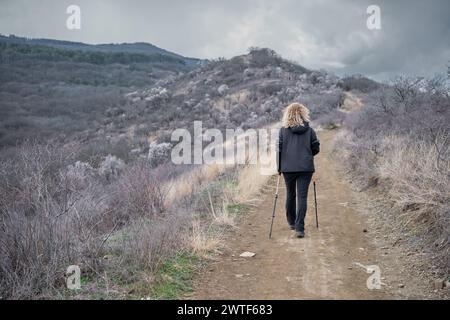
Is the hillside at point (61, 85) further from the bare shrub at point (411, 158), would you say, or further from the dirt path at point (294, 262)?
the dirt path at point (294, 262)

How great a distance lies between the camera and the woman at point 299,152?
21.2 ft

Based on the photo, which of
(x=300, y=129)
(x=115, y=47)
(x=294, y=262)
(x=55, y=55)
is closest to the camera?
(x=294, y=262)

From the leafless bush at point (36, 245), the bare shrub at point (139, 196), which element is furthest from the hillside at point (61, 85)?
the leafless bush at point (36, 245)

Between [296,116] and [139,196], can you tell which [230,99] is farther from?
[296,116]

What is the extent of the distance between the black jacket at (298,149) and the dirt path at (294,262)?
3.76ft

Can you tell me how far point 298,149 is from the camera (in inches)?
256

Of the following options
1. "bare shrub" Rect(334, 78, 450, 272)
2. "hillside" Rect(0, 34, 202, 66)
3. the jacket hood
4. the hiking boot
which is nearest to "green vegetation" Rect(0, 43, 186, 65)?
"hillside" Rect(0, 34, 202, 66)

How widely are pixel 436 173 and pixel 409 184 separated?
618mm

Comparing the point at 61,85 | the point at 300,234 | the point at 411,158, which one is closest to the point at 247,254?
the point at 300,234

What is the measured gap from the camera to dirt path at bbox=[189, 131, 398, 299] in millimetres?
4578

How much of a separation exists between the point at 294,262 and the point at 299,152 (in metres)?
1.83

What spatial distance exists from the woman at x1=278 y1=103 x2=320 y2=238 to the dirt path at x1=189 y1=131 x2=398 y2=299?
58 cm

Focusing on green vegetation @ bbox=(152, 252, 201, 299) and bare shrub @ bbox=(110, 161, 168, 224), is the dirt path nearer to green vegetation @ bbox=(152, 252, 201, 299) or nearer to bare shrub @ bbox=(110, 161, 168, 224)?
green vegetation @ bbox=(152, 252, 201, 299)

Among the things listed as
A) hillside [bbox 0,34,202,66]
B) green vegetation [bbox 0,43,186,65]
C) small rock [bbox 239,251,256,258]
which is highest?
hillside [bbox 0,34,202,66]
